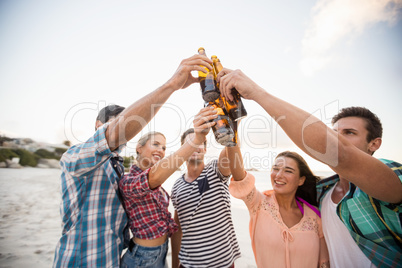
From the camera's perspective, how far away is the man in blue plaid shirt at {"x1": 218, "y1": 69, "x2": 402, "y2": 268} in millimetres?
950

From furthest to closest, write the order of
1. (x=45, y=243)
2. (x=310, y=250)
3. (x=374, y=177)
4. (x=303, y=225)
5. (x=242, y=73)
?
(x=45, y=243), (x=303, y=225), (x=310, y=250), (x=242, y=73), (x=374, y=177)

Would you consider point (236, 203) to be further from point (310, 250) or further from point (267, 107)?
point (267, 107)

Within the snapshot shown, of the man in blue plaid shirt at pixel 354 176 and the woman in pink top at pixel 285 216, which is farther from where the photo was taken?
the woman in pink top at pixel 285 216

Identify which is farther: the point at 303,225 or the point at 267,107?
the point at 303,225

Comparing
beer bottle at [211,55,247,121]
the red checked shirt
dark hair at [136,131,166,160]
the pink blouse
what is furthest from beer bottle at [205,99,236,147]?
dark hair at [136,131,166,160]

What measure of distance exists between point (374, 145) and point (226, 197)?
5.77ft

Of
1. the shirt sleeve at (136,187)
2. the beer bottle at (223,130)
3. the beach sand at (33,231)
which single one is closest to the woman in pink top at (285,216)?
the beer bottle at (223,130)

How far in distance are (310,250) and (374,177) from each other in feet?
4.04

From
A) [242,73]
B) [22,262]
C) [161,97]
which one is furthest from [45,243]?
[242,73]

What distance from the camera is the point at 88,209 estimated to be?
1523 millimetres

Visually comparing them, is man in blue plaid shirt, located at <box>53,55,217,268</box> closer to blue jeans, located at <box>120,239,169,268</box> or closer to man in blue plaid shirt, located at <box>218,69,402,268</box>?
blue jeans, located at <box>120,239,169,268</box>

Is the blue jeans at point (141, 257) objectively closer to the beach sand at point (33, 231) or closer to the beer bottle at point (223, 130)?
the beer bottle at point (223, 130)

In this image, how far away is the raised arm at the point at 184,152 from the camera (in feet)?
4.83

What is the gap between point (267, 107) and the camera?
103cm
